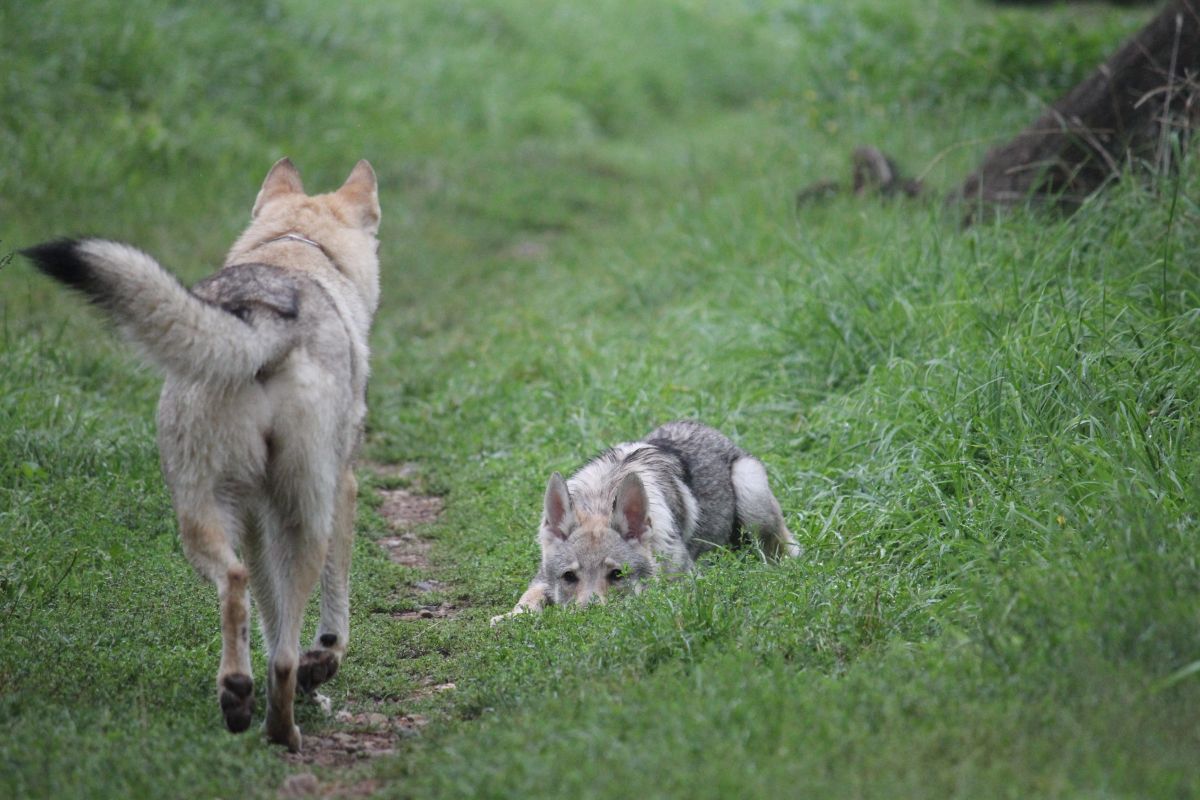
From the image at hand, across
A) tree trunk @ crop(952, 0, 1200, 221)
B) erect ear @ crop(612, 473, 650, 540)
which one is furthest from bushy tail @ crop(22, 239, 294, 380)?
tree trunk @ crop(952, 0, 1200, 221)

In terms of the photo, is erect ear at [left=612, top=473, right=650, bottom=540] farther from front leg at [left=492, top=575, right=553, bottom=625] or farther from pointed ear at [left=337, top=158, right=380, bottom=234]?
pointed ear at [left=337, top=158, right=380, bottom=234]

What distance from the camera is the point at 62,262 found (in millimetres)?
3492

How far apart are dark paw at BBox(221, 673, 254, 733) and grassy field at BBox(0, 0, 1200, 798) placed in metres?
0.06

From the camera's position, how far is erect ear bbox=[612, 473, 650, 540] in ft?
17.2

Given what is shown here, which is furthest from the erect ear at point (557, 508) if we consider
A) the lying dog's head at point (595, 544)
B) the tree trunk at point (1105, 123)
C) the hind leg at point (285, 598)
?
the tree trunk at point (1105, 123)

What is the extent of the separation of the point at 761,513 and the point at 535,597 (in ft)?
3.90

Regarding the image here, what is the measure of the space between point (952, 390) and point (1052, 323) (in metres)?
0.65

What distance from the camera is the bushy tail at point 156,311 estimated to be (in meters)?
3.53

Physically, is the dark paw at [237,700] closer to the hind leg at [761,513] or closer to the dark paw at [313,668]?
the dark paw at [313,668]

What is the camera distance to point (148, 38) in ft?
41.1

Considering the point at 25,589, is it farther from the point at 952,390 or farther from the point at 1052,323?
the point at 1052,323

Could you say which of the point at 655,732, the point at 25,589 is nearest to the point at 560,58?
the point at 25,589

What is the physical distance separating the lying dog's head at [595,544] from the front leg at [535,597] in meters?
0.03

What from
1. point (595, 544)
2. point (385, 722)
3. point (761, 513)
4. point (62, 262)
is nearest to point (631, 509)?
point (595, 544)
